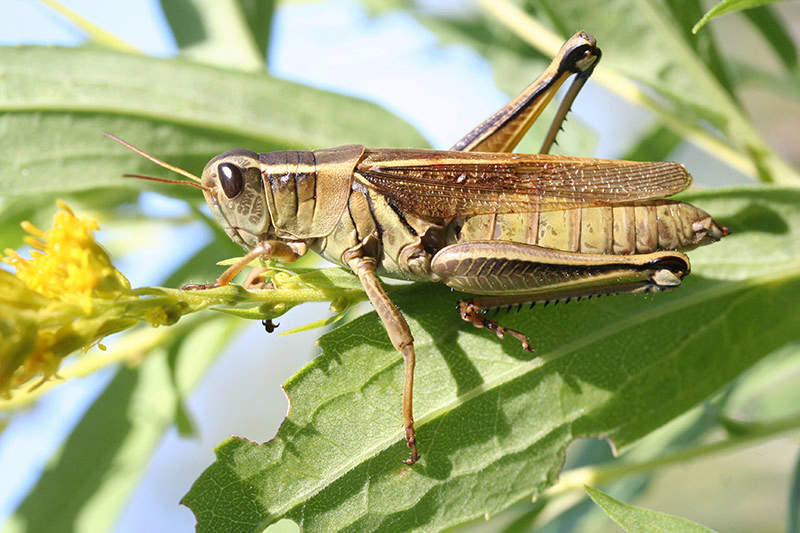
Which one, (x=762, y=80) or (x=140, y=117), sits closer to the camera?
(x=140, y=117)

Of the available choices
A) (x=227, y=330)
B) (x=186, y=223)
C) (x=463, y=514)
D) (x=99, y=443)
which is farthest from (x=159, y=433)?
(x=463, y=514)

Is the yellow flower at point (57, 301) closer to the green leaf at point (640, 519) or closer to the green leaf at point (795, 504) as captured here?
the green leaf at point (640, 519)

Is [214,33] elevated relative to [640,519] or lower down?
elevated

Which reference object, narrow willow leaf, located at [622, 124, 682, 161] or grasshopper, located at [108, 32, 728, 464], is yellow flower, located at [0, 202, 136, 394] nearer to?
grasshopper, located at [108, 32, 728, 464]

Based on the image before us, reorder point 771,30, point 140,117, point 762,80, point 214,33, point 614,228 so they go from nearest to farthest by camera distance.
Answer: point 614,228
point 140,117
point 771,30
point 214,33
point 762,80

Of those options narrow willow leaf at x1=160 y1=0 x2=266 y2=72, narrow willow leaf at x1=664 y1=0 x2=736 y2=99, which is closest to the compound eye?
narrow willow leaf at x1=160 y1=0 x2=266 y2=72

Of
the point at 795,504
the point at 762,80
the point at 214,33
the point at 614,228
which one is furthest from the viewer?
the point at 762,80

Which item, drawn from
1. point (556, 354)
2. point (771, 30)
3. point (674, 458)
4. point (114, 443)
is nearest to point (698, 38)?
point (771, 30)

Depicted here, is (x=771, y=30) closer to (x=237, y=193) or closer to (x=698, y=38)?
(x=698, y=38)
